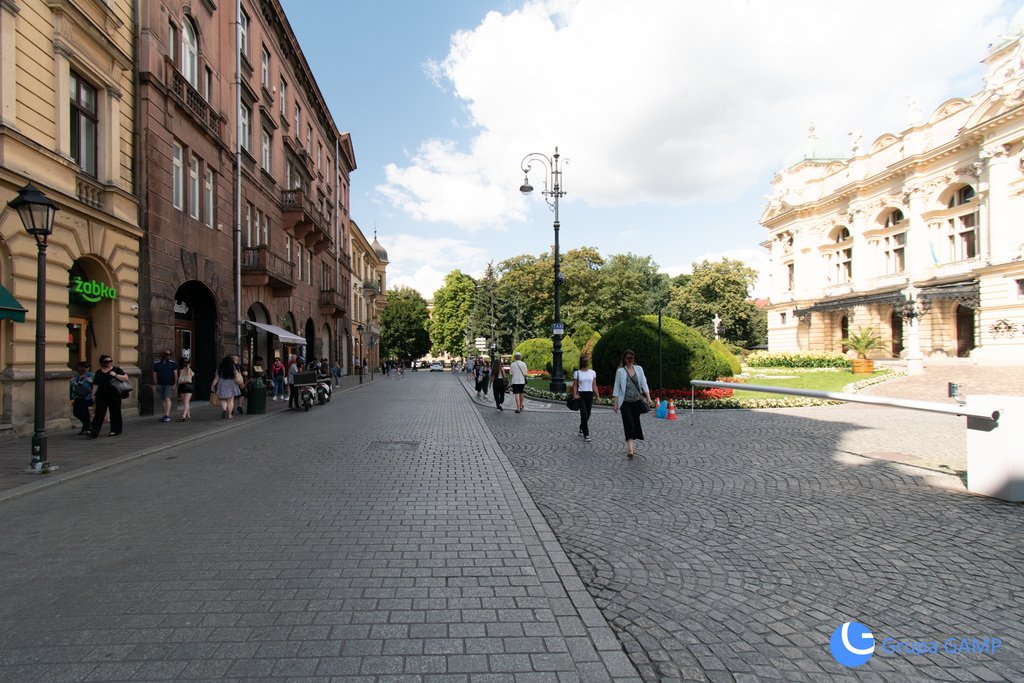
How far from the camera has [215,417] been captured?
1484 cm

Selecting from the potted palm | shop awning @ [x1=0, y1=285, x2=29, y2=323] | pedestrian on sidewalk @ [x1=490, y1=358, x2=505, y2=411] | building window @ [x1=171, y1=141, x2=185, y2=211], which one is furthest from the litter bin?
the potted palm

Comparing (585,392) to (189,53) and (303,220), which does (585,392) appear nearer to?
(189,53)

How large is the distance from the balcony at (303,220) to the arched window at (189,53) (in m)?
8.51

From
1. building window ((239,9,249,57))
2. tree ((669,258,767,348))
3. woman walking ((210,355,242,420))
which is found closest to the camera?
woman walking ((210,355,242,420))

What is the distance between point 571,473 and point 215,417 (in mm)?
11533

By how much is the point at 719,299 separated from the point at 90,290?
58.2 metres

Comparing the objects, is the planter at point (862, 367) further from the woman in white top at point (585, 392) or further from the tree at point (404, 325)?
the tree at point (404, 325)

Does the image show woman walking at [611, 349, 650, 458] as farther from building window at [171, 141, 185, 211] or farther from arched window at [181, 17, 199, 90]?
arched window at [181, 17, 199, 90]

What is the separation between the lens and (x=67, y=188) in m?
12.0

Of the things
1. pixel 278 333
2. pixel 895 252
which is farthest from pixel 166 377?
pixel 895 252

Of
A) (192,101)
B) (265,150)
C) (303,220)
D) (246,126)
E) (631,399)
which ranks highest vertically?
(246,126)

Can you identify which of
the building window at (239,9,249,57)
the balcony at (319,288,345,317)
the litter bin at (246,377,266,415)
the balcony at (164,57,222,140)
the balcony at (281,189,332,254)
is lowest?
the litter bin at (246,377,266,415)

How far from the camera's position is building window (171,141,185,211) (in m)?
16.7

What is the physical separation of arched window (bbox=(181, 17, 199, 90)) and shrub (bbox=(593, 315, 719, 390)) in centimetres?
1613
